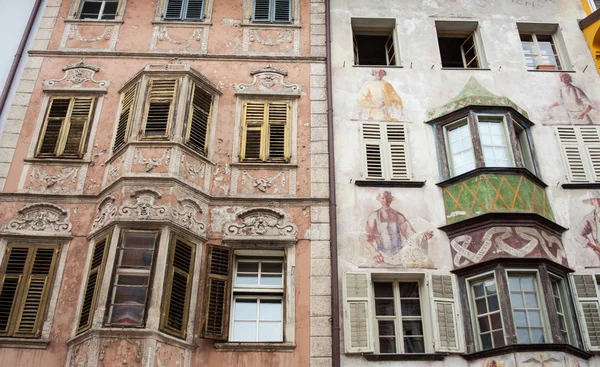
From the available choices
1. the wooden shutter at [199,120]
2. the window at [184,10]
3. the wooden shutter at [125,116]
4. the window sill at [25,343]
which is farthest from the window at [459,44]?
the window sill at [25,343]

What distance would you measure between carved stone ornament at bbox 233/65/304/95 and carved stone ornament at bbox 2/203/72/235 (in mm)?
4376

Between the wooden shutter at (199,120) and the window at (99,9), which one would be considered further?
the window at (99,9)

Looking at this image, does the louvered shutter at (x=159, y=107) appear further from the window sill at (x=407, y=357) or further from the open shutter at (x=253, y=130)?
the window sill at (x=407, y=357)

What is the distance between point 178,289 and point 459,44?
29.9ft

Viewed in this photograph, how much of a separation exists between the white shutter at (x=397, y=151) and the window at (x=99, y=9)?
709cm

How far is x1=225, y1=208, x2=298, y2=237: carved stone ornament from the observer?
38.9 ft

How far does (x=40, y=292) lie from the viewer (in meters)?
11.1

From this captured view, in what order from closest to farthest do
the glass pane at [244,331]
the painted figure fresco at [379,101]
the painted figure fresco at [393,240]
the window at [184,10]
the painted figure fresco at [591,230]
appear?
the glass pane at [244,331]
the painted figure fresco at [393,240]
the painted figure fresco at [591,230]
the painted figure fresco at [379,101]
the window at [184,10]

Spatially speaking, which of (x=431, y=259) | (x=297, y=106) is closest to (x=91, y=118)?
(x=297, y=106)

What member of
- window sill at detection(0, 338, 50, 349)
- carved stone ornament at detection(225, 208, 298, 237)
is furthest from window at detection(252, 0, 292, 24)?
window sill at detection(0, 338, 50, 349)

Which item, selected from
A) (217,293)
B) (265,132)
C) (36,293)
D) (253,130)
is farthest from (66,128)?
(217,293)

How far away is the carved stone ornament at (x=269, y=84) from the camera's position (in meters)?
13.8

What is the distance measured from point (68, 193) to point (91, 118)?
6.16 feet

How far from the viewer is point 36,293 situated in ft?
36.5
